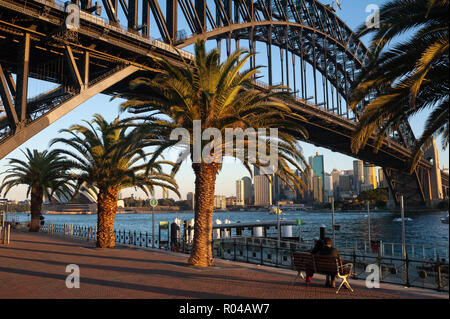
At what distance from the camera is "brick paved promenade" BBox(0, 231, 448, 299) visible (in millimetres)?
9164

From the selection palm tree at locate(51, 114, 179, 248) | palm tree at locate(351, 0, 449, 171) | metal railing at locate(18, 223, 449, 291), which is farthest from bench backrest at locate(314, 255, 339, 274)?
palm tree at locate(51, 114, 179, 248)

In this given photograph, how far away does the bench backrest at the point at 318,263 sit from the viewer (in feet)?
31.4

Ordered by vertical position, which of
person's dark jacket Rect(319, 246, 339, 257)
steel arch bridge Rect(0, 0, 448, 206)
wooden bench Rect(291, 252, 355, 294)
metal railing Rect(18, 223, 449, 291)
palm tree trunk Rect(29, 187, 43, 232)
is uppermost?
steel arch bridge Rect(0, 0, 448, 206)

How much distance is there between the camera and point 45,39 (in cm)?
2264

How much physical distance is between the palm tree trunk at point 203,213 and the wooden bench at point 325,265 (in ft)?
15.2

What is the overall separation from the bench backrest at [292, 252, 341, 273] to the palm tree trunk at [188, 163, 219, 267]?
4584mm

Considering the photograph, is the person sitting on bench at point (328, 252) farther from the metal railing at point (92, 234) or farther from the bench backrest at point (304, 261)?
the metal railing at point (92, 234)

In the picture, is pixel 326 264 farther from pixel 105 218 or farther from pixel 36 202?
pixel 36 202

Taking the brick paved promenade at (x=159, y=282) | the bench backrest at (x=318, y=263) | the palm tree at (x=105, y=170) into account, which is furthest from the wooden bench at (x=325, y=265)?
the palm tree at (x=105, y=170)

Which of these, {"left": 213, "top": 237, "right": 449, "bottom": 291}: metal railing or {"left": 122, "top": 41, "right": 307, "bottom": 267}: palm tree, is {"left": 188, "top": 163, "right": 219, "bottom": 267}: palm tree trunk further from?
{"left": 213, "top": 237, "right": 449, "bottom": 291}: metal railing

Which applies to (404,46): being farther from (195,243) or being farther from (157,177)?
(157,177)

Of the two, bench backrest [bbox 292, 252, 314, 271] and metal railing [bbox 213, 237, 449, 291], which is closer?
bench backrest [bbox 292, 252, 314, 271]

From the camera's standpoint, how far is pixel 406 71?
33.2 ft

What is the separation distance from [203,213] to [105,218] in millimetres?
8944
